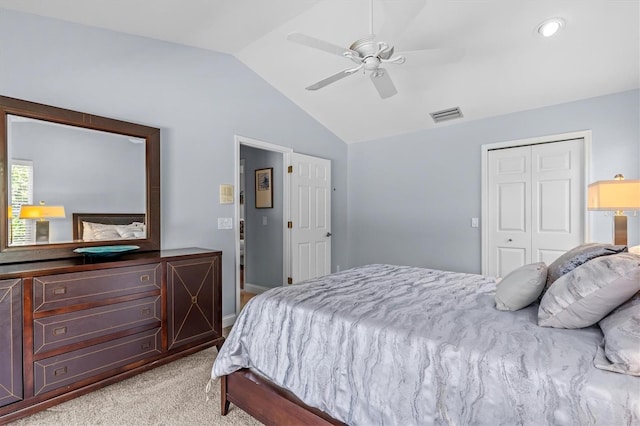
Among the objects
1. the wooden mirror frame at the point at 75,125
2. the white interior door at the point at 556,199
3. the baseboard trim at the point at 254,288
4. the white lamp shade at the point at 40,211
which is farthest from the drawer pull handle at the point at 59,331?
the white interior door at the point at 556,199

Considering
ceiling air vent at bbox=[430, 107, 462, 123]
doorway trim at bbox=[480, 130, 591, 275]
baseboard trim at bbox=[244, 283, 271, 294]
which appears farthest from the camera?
baseboard trim at bbox=[244, 283, 271, 294]

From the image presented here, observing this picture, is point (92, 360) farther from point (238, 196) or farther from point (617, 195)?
point (617, 195)

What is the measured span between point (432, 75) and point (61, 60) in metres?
3.34

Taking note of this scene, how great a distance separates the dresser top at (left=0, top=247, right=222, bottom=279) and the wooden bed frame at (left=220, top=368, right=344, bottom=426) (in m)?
1.05

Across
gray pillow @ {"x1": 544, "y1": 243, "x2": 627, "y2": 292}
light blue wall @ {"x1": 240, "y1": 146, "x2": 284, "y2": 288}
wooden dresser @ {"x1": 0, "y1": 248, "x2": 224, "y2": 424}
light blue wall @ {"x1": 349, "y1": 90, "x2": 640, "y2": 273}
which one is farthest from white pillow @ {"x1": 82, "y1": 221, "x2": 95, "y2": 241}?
light blue wall @ {"x1": 349, "y1": 90, "x2": 640, "y2": 273}

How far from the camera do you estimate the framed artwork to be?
175 inches

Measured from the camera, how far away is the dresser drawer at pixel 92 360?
1.84 metres

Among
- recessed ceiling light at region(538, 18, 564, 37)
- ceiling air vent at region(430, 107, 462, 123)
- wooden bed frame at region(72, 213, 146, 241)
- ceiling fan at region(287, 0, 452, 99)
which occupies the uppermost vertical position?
recessed ceiling light at region(538, 18, 564, 37)

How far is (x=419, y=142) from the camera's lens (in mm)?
4359

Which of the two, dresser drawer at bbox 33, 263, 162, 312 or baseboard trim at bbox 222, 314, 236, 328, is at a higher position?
dresser drawer at bbox 33, 263, 162, 312

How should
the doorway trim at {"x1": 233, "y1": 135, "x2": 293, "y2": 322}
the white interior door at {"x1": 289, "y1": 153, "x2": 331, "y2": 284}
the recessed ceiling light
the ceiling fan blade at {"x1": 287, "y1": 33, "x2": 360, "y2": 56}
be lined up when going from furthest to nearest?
the white interior door at {"x1": 289, "y1": 153, "x2": 331, "y2": 284} → the doorway trim at {"x1": 233, "y1": 135, "x2": 293, "y2": 322} → the recessed ceiling light → the ceiling fan blade at {"x1": 287, "y1": 33, "x2": 360, "y2": 56}

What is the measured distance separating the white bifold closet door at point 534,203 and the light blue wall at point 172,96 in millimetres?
2714

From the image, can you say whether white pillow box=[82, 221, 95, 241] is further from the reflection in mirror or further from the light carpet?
the light carpet

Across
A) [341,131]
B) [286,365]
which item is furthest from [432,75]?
[286,365]
